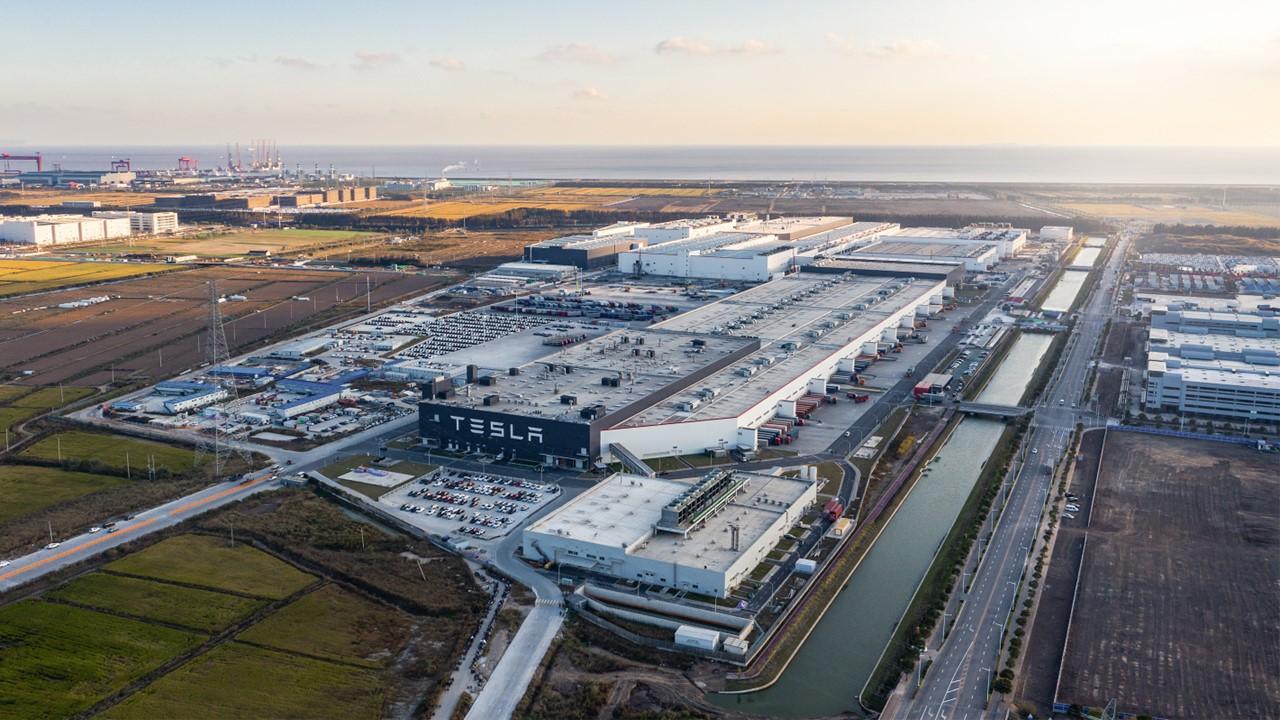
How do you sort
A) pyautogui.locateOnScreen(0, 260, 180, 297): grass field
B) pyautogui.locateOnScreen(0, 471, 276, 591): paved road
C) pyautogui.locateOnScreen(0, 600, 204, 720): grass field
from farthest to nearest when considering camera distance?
pyautogui.locateOnScreen(0, 260, 180, 297): grass field → pyautogui.locateOnScreen(0, 471, 276, 591): paved road → pyautogui.locateOnScreen(0, 600, 204, 720): grass field

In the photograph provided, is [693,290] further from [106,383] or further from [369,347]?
[106,383]

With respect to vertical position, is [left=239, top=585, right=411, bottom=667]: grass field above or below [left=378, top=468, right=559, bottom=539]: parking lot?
below

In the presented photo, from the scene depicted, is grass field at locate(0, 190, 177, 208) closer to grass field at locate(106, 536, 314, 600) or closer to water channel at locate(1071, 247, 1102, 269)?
water channel at locate(1071, 247, 1102, 269)

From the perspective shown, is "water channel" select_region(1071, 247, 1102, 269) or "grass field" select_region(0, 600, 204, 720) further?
"water channel" select_region(1071, 247, 1102, 269)

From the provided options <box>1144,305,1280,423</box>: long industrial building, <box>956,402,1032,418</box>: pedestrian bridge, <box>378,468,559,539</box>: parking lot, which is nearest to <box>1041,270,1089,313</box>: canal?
<box>1144,305,1280,423</box>: long industrial building

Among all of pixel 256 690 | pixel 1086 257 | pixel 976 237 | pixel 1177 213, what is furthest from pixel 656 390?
pixel 1177 213

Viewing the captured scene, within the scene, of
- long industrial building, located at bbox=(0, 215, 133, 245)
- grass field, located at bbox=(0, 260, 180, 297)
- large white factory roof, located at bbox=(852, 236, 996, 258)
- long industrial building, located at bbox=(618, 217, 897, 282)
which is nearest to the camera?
grass field, located at bbox=(0, 260, 180, 297)

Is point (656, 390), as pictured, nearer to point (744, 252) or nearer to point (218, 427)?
point (218, 427)

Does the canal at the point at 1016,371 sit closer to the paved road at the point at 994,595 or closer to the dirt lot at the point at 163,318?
the paved road at the point at 994,595

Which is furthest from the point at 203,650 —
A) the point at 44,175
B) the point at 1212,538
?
the point at 44,175
